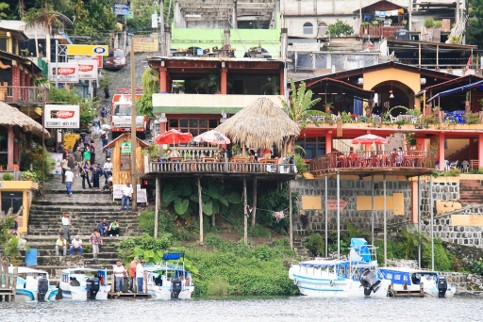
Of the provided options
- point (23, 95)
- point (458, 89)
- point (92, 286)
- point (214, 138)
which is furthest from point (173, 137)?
point (458, 89)

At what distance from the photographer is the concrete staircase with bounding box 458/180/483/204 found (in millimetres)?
70375

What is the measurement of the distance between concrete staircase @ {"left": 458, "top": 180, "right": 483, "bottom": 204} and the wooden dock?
75.4 ft

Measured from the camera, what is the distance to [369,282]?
197 feet

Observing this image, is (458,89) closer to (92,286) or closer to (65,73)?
(65,73)

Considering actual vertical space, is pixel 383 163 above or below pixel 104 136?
below

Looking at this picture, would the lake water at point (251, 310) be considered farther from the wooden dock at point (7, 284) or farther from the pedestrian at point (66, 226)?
the pedestrian at point (66, 226)

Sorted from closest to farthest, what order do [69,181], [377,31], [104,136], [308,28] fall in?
[69,181]
[104,136]
[377,31]
[308,28]

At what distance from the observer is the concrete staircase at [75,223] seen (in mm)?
60344

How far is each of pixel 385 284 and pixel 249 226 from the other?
26.8 feet

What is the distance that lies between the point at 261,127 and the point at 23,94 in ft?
38.5

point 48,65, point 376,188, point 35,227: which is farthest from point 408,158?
point 48,65

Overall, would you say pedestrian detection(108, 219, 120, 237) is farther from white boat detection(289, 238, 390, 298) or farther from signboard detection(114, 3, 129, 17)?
signboard detection(114, 3, 129, 17)

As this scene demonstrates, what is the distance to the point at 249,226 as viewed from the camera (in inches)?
2613

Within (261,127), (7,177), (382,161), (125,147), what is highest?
(261,127)
